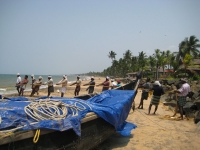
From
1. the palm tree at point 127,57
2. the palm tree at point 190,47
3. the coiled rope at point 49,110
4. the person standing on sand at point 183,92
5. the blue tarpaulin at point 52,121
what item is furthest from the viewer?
the palm tree at point 127,57

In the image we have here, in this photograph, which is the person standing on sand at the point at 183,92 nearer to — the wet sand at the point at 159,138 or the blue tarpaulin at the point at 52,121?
the wet sand at the point at 159,138

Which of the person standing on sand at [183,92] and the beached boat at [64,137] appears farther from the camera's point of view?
the person standing on sand at [183,92]

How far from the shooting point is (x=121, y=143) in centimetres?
554

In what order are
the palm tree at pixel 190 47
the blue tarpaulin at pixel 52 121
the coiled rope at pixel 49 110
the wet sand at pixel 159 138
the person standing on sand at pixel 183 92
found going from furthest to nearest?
the palm tree at pixel 190 47
the person standing on sand at pixel 183 92
the wet sand at pixel 159 138
the coiled rope at pixel 49 110
the blue tarpaulin at pixel 52 121

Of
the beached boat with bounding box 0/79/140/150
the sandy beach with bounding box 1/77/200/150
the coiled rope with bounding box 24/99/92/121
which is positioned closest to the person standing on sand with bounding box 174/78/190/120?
the sandy beach with bounding box 1/77/200/150

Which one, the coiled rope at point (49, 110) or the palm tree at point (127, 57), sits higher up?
the palm tree at point (127, 57)

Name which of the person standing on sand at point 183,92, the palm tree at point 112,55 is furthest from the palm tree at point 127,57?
the person standing on sand at point 183,92

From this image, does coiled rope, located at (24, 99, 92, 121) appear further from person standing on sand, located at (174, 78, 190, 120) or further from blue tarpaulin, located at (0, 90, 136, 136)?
person standing on sand, located at (174, 78, 190, 120)

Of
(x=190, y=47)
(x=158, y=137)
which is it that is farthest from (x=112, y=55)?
(x=158, y=137)

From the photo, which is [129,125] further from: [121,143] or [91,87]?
[91,87]

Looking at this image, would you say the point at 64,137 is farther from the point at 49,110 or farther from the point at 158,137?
the point at 158,137

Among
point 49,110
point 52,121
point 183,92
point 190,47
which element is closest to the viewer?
point 52,121

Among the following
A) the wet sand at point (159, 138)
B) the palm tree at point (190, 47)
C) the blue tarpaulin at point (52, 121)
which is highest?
the palm tree at point (190, 47)

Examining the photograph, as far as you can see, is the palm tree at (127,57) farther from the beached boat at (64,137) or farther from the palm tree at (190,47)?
the beached boat at (64,137)
